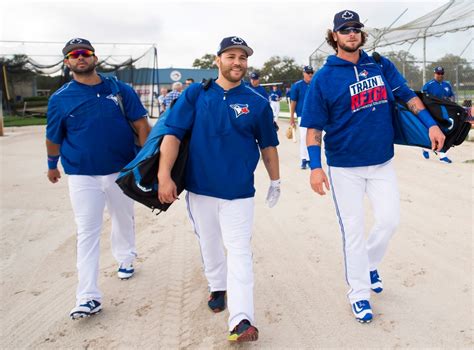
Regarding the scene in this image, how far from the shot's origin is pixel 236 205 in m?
3.29

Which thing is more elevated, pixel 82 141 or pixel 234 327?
pixel 82 141

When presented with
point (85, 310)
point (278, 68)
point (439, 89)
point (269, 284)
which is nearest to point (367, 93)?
point (269, 284)

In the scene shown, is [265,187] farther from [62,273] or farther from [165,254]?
[62,273]

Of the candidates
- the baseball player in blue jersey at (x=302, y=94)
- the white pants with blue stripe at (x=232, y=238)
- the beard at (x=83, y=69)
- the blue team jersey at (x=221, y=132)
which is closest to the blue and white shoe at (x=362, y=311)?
the white pants with blue stripe at (x=232, y=238)

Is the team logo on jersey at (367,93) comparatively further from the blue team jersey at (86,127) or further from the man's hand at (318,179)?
the blue team jersey at (86,127)

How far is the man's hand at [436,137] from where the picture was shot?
11.5ft

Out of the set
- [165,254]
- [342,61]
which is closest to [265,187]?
[165,254]

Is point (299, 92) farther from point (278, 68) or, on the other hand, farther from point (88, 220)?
point (278, 68)

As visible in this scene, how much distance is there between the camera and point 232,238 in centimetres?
328

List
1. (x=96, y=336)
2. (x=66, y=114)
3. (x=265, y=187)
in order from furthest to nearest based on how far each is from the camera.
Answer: (x=265, y=187)
(x=66, y=114)
(x=96, y=336)

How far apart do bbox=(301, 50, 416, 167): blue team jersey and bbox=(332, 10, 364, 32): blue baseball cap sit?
246mm

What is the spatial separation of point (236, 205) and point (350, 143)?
1.03 m

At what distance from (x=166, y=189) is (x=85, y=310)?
51.7 inches

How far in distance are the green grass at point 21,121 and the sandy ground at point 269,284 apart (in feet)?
66.6
